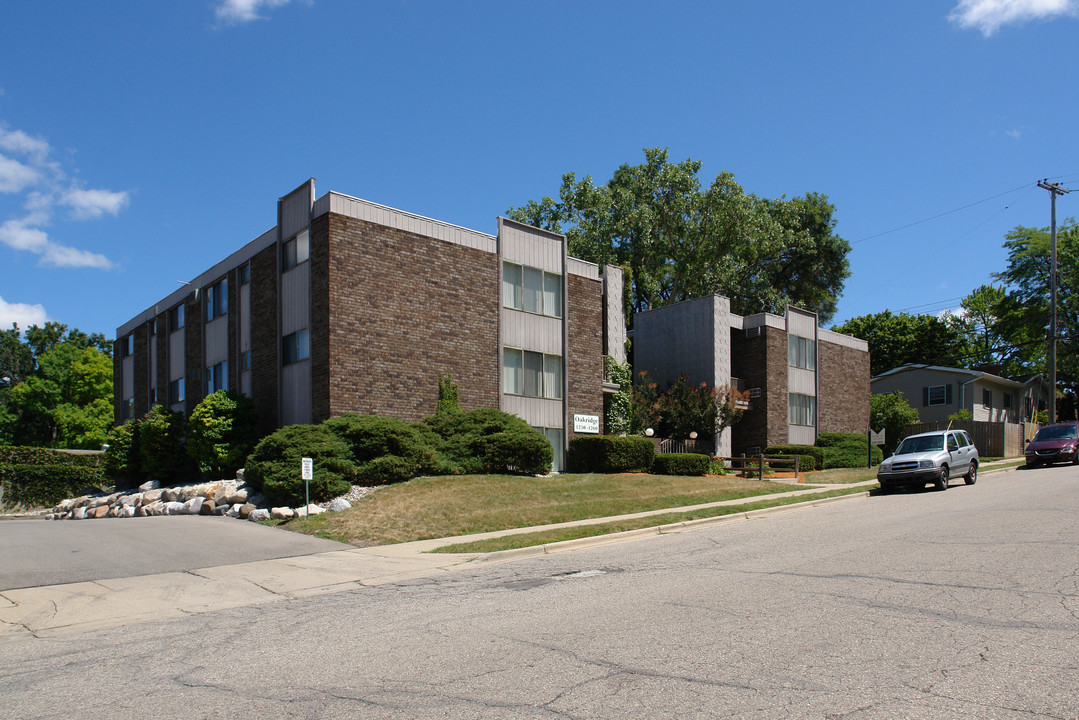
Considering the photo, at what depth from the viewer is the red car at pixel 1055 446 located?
29.7 metres

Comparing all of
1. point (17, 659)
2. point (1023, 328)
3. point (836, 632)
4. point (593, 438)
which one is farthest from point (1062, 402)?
point (17, 659)

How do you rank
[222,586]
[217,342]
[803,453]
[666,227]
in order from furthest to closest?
1. [666,227]
2. [803,453]
3. [217,342]
4. [222,586]

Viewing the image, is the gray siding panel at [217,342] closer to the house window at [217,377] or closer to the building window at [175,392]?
the house window at [217,377]

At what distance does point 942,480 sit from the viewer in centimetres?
2134

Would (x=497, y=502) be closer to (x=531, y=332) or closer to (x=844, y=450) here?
(x=531, y=332)

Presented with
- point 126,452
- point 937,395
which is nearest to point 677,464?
point 126,452

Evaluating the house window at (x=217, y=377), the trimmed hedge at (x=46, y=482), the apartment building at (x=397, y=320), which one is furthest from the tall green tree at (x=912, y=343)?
the trimmed hedge at (x=46, y=482)

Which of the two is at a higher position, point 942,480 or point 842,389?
point 842,389

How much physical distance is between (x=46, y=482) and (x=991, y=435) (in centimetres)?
4240

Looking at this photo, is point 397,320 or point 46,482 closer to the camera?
point 397,320

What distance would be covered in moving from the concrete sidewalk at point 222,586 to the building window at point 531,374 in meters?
11.1

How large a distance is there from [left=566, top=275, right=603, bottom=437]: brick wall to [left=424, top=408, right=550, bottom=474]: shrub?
4.47m

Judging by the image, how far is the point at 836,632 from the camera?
257 inches

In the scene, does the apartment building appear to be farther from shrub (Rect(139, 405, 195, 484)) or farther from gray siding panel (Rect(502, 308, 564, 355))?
shrub (Rect(139, 405, 195, 484))
